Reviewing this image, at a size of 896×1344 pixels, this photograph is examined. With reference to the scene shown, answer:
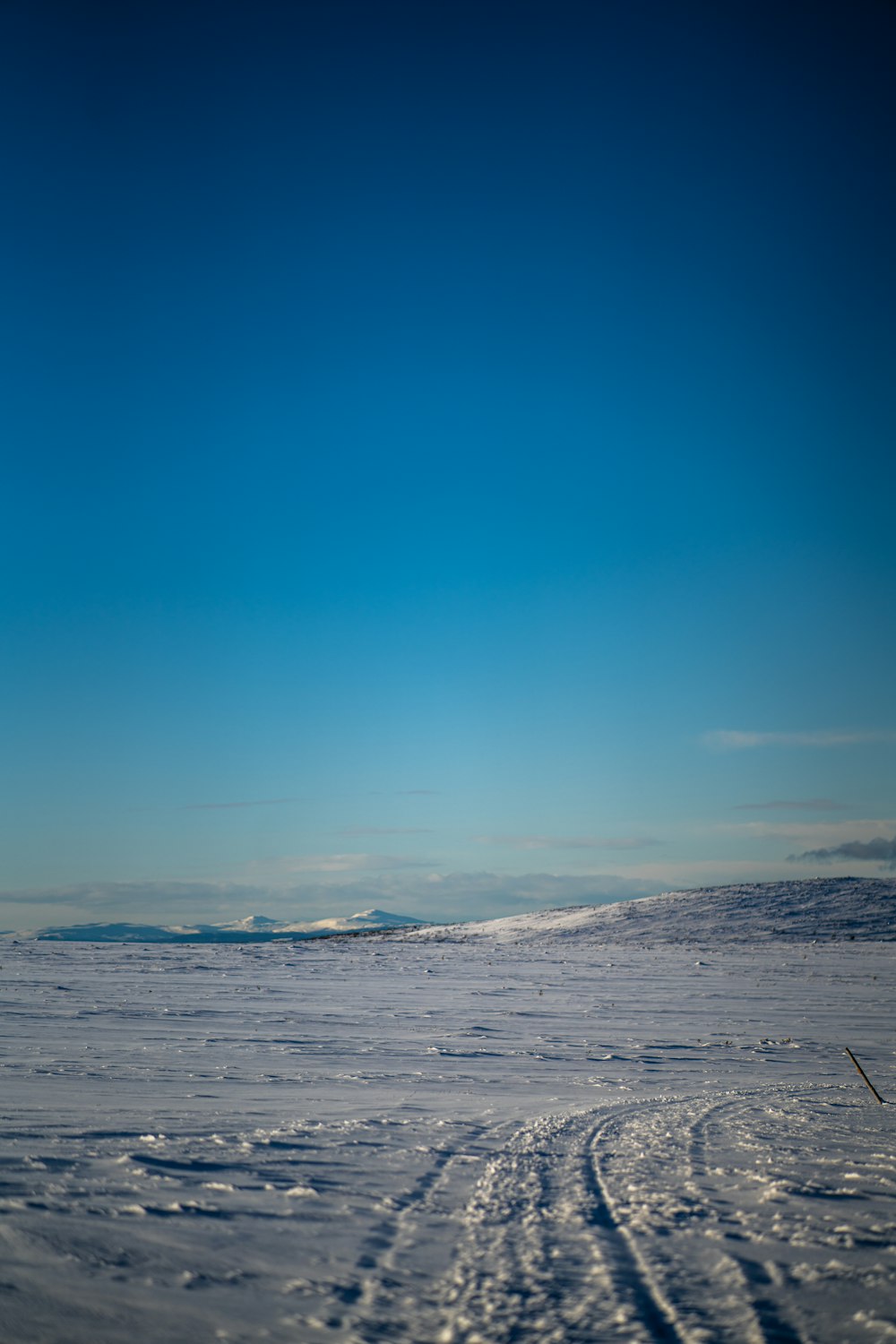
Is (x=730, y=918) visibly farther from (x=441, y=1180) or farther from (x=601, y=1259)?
(x=601, y=1259)

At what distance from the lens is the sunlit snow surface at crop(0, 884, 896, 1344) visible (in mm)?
3998

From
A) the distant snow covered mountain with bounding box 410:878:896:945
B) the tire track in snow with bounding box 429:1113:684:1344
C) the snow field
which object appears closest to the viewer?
the tire track in snow with bounding box 429:1113:684:1344

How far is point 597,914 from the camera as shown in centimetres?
3841

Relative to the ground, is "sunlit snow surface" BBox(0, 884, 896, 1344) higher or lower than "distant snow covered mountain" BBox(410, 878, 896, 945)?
higher

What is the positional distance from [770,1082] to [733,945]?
21.1 m

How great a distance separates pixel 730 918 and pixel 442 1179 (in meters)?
31.4

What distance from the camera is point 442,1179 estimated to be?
591 centimetres

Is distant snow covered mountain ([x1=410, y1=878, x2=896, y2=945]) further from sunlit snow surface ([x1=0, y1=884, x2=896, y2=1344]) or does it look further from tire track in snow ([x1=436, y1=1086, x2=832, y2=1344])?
tire track in snow ([x1=436, y1=1086, x2=832, y2=1344])

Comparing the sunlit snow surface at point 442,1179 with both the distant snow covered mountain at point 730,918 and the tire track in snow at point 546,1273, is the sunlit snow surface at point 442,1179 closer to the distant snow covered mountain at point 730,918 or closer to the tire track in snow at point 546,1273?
the tire track in snow at point 546,1273

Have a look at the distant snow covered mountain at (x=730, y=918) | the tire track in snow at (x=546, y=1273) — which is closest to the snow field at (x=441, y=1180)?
the tire track in snow at (x=546, y=1273)

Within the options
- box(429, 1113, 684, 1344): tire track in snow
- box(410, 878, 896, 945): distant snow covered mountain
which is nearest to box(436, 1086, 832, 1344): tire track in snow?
box(429, 1113, 684, 1344): tire track in snow

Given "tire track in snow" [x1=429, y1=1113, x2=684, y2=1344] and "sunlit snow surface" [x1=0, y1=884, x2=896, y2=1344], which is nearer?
"tire track in snow" [x1=429, y1=1113, x2=684, y2=1344]

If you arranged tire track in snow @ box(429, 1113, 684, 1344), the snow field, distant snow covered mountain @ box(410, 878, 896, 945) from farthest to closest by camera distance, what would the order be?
distant snow covered mountain @ box(410, 878, 896, 945), the snow field, tire track in snow @ box(429, 1113, 684, 1344)

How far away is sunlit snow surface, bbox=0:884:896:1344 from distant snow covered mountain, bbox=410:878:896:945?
18.5 meters
